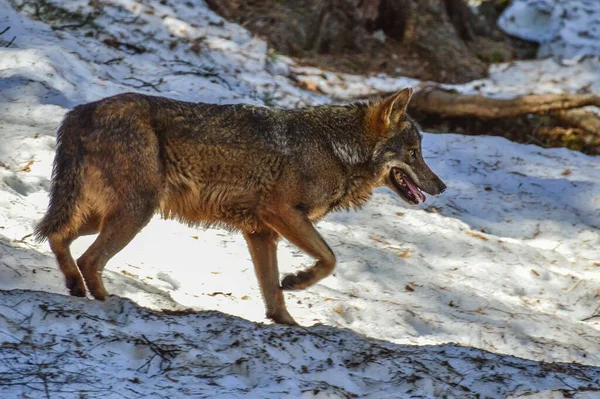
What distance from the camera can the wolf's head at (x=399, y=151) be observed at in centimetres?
803

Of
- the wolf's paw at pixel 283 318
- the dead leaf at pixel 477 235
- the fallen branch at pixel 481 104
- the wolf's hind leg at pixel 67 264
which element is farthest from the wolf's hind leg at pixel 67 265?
the fallen branch at pixel 481 104

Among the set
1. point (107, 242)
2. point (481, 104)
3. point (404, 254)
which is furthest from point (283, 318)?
point (481, 104)

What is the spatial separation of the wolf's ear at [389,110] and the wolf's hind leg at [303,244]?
1.23m

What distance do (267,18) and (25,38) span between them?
4.38 m

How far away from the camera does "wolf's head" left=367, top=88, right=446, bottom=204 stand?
803 centimetres

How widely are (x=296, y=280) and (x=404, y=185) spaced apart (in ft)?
4.86

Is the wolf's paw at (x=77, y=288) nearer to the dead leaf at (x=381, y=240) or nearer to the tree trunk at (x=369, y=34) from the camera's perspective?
the dead leaf at (x=381, y=240)

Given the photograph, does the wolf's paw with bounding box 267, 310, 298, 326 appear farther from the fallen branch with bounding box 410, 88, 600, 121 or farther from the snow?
the snow

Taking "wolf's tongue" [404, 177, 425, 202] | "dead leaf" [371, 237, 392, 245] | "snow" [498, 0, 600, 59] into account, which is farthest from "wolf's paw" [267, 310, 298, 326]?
"snow" [498, 0, 600, 59]

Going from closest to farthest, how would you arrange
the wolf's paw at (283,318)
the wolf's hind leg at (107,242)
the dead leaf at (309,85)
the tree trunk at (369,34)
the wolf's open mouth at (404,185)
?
the wolf's hind leg at (107,242), the wolf's paw at (283,318), the wolf's open mouth at (404,185), the dead leaf at (309,85), the tree trunk at (369,34)

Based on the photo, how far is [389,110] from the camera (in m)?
7.97

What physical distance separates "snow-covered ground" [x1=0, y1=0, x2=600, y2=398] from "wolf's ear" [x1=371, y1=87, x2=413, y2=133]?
5.39ft

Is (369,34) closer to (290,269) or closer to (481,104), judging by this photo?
(481,104)

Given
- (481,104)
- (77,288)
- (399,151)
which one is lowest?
(77,288)
